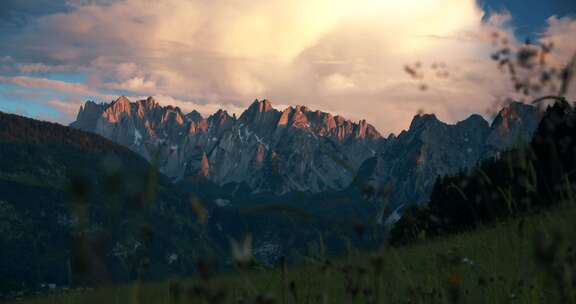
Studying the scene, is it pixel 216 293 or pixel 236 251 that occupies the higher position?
pixel 236 251

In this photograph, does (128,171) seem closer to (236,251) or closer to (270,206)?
(236,251)

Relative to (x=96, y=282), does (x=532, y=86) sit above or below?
above

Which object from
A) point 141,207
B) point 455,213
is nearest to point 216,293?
point 141,207

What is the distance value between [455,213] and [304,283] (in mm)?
49184

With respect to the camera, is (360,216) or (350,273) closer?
(360,216)

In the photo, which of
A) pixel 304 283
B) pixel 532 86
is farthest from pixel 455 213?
pixel 532 86

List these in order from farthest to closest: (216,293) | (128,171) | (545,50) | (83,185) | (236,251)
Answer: (545,50), (216,293), (236,251), (128,171), (83,185)

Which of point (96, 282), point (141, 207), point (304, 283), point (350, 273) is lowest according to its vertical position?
point (304, 283)

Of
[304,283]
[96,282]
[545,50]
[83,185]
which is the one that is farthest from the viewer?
[304,283]

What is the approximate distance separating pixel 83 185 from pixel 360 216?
5.38 ft

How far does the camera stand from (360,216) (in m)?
2.55

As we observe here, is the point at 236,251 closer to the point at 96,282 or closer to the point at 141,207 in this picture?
the point at 141,207

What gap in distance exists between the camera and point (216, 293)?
1729 millimetres

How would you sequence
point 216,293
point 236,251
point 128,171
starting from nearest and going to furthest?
1. point 128,171
2. point 236,251
3. point 216,293
